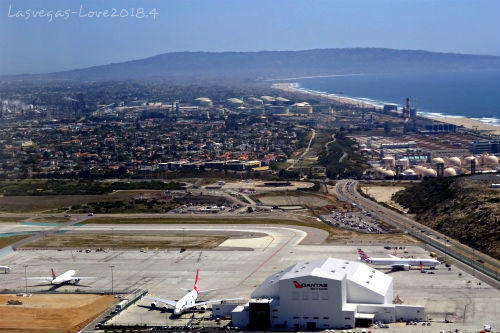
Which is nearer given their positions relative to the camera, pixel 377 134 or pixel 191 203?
pixel 191 203

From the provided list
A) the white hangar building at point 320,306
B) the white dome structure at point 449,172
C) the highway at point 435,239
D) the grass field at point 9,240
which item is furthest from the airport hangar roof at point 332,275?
the white dome structure at point 449,172

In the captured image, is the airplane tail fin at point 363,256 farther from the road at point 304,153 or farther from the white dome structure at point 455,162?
the road at point 304,153

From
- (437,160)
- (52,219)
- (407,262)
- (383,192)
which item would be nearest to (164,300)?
(407,262)

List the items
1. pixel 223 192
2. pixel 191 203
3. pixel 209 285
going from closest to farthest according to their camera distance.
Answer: pixel 209 285
pixel 191 203
pixel 223 192

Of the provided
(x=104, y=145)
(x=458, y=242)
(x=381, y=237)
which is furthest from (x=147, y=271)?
(x=104, y=145)

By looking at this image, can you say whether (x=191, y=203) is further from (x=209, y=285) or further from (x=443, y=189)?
(x=209, y=285)

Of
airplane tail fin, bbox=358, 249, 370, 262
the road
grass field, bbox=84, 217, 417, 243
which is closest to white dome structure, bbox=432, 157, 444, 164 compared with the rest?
the road

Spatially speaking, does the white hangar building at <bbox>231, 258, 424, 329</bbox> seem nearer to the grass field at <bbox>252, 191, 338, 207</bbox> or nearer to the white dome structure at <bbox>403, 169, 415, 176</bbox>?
the grass field at <bbox>252, 191, 338, 207</bbox>
